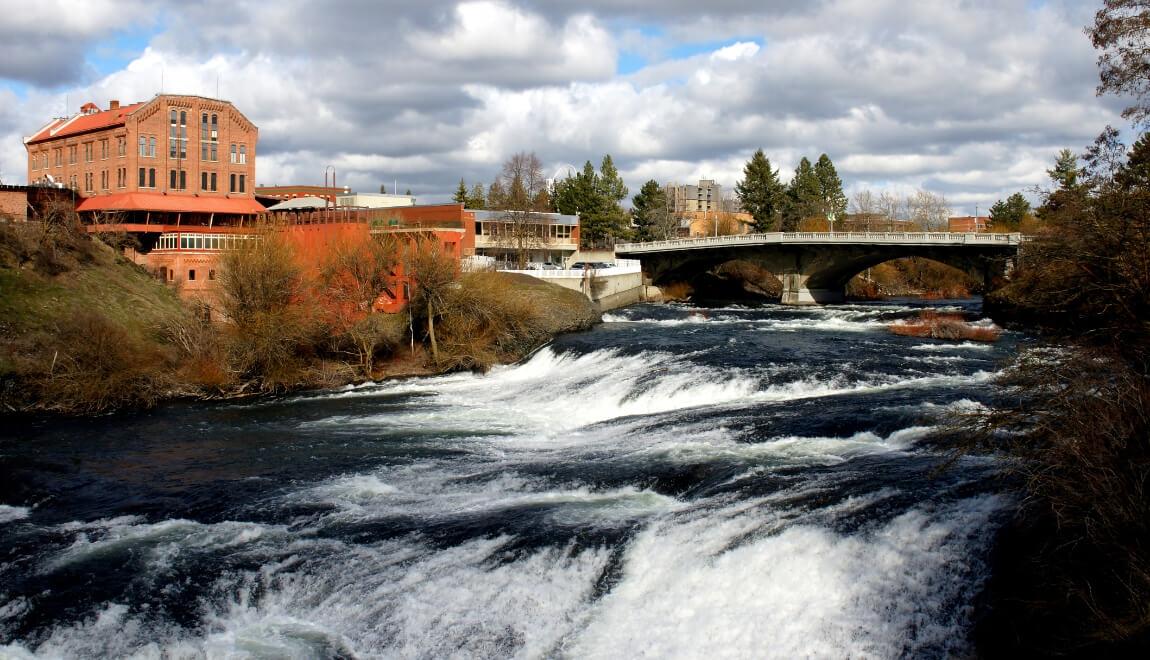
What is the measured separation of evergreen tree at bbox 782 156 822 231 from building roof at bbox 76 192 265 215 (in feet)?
215

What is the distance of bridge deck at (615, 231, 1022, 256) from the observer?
5856cm

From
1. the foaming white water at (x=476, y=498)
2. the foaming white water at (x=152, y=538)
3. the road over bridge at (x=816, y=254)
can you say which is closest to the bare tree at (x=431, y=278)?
the foaming white water at (x=476, y=498)

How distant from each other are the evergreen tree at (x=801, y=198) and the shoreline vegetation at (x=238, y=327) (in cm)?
7252

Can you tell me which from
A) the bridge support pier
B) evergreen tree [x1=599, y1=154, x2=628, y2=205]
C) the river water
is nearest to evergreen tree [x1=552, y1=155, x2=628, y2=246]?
evergreen tree [x1=599, y1=154, x2=628, y2=205]

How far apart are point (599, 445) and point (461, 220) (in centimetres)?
5709

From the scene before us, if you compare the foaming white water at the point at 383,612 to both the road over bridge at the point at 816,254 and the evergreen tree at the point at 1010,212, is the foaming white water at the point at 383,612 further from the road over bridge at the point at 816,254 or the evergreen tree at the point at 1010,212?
the evergreen tree at the point at 1010,212

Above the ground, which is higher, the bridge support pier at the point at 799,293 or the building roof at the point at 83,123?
the building roof at the point at 83,123

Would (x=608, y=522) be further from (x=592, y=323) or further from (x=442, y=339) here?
(x=592, y=323)

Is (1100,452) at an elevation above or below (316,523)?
above

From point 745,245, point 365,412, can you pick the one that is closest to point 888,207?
point 745,245

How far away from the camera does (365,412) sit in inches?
1233

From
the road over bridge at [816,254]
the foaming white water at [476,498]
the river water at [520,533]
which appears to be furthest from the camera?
the road over bridge at [816,254]

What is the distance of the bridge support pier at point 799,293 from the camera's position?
7306cm

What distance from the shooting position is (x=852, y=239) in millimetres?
67500
